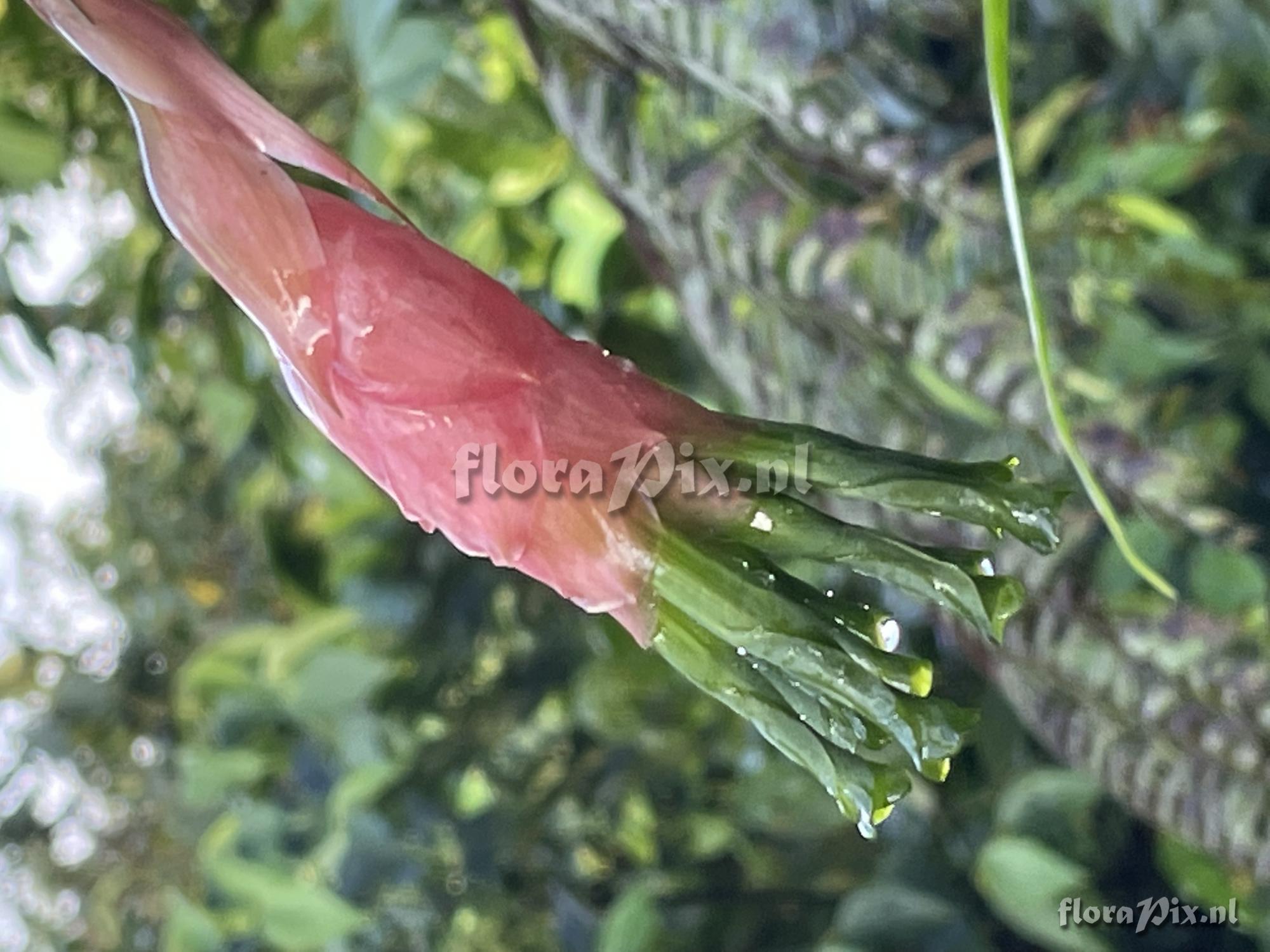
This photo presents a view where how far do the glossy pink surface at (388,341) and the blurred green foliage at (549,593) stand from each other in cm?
23

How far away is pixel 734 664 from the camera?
0.60 ft

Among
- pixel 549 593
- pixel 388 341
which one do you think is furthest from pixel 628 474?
pixel 549 593

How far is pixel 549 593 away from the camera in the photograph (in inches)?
25.0

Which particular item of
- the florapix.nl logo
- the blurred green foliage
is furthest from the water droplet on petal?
the blurred green foliage

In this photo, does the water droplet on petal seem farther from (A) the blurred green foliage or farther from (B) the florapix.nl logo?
(A) the blurred green foliage

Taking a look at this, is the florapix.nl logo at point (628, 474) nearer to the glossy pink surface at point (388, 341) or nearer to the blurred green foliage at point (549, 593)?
the glossy pink surface at point (388, 341)

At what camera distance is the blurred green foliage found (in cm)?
46

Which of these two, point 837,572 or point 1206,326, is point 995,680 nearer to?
point 837,572

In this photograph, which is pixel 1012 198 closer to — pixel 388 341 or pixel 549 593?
pixel 388 341

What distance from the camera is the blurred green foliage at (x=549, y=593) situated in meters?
0.46

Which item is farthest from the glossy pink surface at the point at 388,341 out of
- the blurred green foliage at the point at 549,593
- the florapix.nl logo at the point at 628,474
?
the blurred green foliage at the point at 549,593

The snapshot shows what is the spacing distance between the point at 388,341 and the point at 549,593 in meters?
0.46

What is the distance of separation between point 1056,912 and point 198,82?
45cm

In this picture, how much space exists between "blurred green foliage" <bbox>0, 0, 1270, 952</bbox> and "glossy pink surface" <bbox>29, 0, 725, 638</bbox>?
0.77ft
